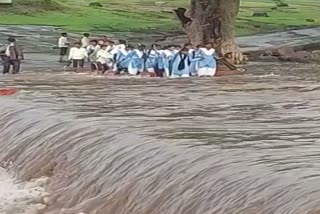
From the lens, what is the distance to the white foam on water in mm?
12328

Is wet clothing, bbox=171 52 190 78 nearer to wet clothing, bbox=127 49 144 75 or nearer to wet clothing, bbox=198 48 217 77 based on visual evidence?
wet clothing, bbox=198 48 217 77

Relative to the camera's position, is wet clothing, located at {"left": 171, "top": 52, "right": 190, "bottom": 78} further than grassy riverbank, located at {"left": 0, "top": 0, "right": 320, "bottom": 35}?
No

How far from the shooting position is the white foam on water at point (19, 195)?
12328 mm

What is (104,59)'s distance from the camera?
98.3ft

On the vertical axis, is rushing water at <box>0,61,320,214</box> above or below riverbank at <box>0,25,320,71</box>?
above

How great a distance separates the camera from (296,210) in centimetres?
894

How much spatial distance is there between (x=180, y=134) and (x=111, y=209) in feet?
9.30

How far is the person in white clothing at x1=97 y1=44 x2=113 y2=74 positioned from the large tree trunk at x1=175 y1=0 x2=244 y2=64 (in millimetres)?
5258

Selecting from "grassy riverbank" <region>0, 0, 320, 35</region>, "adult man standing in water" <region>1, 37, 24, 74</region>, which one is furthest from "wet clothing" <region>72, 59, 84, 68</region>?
"grassy riverbank" <region>0, 0, 320, 35</region>

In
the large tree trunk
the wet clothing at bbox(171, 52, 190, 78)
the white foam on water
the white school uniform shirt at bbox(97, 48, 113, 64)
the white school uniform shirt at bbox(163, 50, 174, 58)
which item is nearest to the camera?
the white foam on water

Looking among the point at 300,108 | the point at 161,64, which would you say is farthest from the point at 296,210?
the point at 161,64

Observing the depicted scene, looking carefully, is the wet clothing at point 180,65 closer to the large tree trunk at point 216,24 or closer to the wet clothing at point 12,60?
the wet clothing at point 12,60

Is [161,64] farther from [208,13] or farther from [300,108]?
[300,108]

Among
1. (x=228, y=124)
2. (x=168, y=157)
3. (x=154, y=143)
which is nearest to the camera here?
(x=168, y=157)
